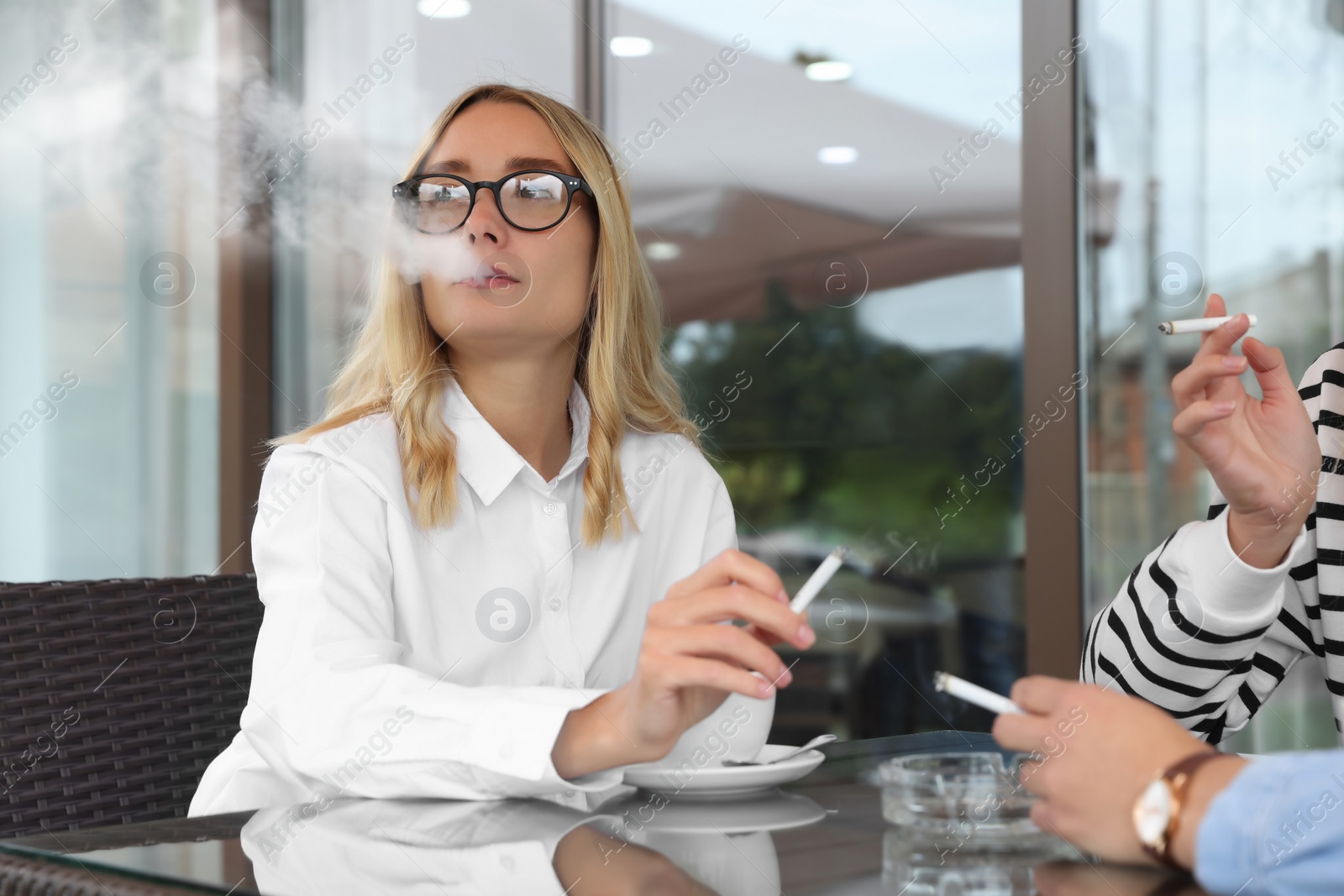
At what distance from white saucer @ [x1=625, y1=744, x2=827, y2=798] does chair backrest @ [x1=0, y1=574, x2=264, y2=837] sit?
604mm

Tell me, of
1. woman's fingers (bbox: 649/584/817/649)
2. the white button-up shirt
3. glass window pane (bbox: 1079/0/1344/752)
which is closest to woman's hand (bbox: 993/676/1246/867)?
woman's fingers (bbox: 649/584/817/649)

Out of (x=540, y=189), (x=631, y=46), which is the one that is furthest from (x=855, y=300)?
(x=540, y=189)

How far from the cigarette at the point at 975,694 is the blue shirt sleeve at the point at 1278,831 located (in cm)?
15

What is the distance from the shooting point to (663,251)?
313cm

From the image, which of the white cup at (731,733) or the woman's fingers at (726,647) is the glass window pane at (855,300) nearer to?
the white cup at (731,733)

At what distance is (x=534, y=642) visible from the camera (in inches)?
56.6

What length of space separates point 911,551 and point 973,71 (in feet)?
3.49

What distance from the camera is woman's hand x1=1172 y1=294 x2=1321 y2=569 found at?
1148 millimetres

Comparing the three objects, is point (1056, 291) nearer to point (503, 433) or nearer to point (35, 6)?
point (503, 433)

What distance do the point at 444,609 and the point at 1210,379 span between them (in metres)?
0.86

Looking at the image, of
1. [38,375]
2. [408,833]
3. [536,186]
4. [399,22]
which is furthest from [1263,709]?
[38,375]

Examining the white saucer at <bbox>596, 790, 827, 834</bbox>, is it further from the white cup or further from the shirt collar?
the shirt collar

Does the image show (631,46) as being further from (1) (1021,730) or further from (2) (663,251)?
(1) (1021,730)

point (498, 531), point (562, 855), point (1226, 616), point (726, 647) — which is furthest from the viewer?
point (498, 531)
